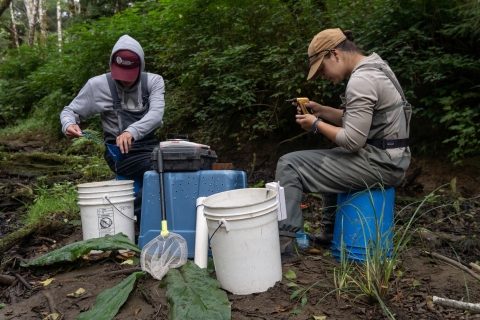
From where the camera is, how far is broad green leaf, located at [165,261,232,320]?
2.16 meters

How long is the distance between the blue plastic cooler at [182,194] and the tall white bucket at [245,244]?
22.2 inches

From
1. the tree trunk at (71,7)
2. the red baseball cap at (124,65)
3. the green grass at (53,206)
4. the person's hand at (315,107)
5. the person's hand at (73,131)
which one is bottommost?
the green grass at (53,206)

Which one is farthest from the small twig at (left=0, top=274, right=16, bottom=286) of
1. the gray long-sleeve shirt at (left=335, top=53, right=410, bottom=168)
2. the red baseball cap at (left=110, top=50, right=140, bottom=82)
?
the gray long-sleeve shirt at (left=335, top=53, right=410, bottom=168)

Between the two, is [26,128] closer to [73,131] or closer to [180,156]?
[73,131]

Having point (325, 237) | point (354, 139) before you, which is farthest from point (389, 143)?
point (325, 237)

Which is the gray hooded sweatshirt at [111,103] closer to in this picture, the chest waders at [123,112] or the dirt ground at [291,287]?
the chest waders at [123,112]

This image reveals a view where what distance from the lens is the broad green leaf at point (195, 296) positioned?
2.16 metres

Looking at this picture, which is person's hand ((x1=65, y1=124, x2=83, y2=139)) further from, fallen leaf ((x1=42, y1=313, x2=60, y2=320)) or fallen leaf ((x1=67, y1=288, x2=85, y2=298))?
fallen leaf ((x1=42, y1=313, x2=60, y2=320))

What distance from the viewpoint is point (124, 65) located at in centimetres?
372

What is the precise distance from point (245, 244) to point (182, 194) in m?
0.86

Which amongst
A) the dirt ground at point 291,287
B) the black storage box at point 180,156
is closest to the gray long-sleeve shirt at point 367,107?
the dirt ground at point 291,287

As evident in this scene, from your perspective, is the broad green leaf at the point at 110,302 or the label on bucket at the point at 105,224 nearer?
the broad green leaf at the point at 110,302

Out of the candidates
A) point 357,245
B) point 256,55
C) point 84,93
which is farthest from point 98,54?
point 357,245

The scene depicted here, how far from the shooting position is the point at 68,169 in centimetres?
707
